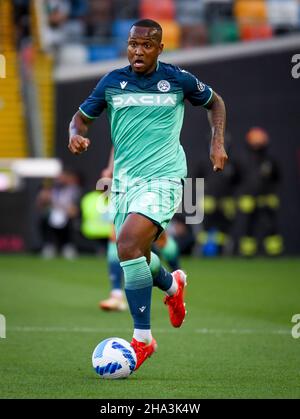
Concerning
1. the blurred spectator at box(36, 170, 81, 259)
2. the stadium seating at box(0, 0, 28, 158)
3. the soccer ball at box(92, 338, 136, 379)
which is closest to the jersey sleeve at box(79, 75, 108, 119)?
the soccer ball at box(92, 338, 136, 379)

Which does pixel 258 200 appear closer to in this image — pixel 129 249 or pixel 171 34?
pixel 171 34

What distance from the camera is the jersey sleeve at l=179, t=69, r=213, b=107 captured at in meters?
7.66

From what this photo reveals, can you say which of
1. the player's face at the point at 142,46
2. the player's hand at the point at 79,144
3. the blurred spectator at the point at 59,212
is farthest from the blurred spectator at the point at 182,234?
the player's hand at the point at 79,144

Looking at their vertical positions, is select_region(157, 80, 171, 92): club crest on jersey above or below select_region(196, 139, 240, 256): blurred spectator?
above

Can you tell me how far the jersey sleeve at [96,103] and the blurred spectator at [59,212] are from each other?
1373cm

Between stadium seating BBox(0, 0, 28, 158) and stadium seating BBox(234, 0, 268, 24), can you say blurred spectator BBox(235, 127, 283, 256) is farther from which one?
stadium seating BBox(0, 0, 28, 158)

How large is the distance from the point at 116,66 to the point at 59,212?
2.98m

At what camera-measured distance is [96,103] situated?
7617 mm

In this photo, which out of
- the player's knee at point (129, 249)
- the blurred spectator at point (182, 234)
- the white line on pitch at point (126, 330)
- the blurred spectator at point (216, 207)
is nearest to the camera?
the player's knee at point (129, 249)

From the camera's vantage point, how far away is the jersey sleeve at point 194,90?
766 cm

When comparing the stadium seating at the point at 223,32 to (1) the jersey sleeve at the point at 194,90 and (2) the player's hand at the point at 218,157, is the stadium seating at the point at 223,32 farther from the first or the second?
(2) the player's hand at the point at 218,157

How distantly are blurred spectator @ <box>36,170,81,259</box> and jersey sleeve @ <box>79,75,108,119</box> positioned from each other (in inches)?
540
